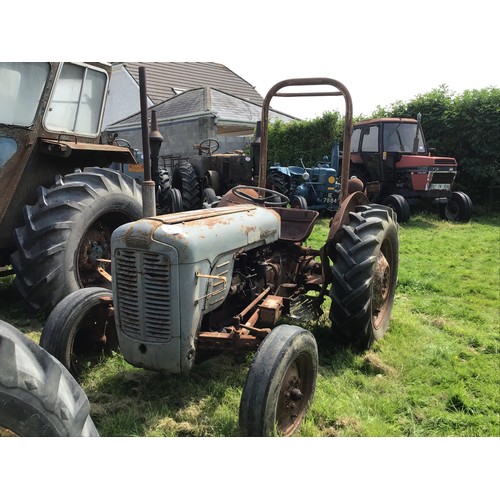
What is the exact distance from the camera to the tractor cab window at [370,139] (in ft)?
35.3

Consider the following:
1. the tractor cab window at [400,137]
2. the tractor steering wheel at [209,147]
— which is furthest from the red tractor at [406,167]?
the tractor steering wheel at [209,147]

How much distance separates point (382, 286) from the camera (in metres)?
3.79

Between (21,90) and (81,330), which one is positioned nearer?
(81,330)

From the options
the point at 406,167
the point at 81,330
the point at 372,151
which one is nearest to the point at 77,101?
the point at 81,330

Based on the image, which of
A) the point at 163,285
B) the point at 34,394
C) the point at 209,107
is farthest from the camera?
the point at 209,107

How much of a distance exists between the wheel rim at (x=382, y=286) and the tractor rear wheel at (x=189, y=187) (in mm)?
6068

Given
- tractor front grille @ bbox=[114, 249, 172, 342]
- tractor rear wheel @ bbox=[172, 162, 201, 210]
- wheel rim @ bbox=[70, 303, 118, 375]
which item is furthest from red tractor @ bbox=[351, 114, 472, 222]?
tractor front grille @ bbox=[114, 249, 172, 342]

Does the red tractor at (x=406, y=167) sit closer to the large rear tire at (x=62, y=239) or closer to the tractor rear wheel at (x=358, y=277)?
the tractor rear wheel at (x=358, y=277)

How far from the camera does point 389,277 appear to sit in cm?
412

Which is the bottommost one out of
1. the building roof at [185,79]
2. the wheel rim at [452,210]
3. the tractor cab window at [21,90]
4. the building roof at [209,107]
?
the wheel rim at [452,210]

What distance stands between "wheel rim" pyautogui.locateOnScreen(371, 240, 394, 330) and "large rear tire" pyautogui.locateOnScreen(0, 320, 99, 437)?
2.55 metres

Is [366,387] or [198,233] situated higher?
[198,233]

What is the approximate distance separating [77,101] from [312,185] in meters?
5.98

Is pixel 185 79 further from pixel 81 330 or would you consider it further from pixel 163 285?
pixel 163 285
